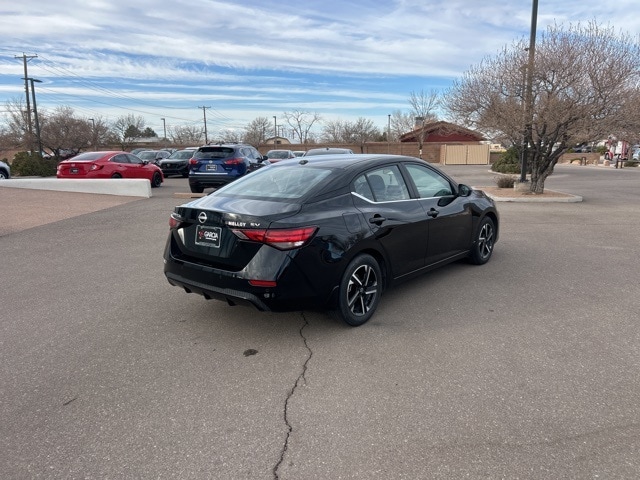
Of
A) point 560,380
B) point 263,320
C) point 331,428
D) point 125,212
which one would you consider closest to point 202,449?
point 331,428

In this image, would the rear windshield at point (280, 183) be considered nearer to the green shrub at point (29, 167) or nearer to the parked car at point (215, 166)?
the parked car at point (215, 166)

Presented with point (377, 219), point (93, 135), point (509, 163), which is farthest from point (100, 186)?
point (93, 135)

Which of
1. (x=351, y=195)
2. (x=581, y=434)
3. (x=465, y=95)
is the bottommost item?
(x=581, y=434)

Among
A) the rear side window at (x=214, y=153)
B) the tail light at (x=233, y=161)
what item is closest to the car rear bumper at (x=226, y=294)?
the tail light at (x=233, y=161)

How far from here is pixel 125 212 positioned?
1185cm

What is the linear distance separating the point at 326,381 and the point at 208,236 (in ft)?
5.23

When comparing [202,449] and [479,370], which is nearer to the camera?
[202,449]

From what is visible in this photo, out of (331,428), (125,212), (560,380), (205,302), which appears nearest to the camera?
(331,428)

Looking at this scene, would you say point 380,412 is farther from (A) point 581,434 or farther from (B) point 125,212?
(B) point 125,212

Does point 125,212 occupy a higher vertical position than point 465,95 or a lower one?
lower

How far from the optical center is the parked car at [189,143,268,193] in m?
14.8

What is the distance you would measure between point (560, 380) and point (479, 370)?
553 mm

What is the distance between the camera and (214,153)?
1518 centimetres

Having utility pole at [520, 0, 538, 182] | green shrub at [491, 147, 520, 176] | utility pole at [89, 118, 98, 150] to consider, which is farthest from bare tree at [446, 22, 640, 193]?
utility pole at [89, 118, 98, 150]
